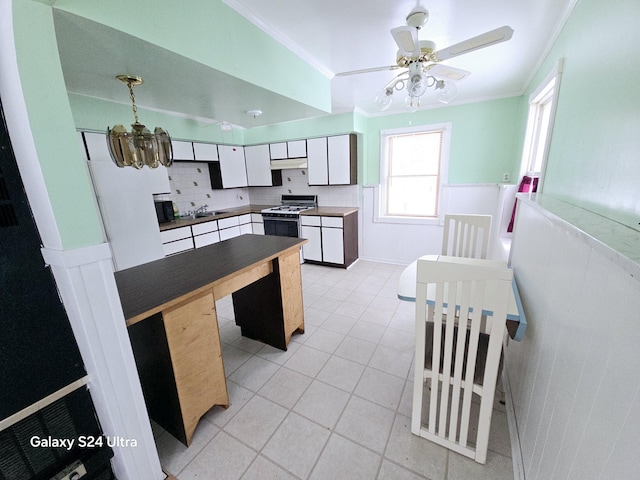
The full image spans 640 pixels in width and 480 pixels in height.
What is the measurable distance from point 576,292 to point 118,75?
2.43m

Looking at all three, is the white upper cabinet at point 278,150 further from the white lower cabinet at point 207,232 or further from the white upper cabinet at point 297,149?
the white lower cabinet at point 207,232

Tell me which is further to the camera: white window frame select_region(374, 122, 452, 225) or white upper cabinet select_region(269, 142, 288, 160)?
white upper cabinet select_region(269, 142, 288, 160)

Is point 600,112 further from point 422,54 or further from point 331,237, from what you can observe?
point 331,237

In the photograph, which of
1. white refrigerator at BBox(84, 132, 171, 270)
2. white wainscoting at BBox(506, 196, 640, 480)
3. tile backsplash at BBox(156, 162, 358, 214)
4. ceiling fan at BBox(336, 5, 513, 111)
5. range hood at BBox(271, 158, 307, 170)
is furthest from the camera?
range hood at BBox(271, 158, 307, 170)

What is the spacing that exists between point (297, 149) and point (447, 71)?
9.03 feet

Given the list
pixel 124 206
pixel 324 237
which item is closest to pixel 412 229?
pixel 324 237

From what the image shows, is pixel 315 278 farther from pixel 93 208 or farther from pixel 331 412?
pixel 93 208

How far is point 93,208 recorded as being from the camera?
958 millimetres

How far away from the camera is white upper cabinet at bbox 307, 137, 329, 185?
407 centimetres

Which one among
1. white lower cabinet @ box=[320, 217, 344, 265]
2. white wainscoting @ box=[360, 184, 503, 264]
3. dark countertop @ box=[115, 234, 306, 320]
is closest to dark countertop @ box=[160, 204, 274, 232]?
white lower cabinet @ box=[320, 217, 344, 265]

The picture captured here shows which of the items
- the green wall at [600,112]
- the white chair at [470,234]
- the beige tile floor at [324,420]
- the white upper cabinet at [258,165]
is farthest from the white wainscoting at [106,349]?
the white upper cabinet at [258,165]

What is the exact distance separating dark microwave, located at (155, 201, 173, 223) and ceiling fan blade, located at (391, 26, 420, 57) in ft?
11.4

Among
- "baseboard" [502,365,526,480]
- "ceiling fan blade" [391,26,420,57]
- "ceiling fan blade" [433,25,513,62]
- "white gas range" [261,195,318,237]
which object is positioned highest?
"ceiling fan blade" [391,26,420,57]

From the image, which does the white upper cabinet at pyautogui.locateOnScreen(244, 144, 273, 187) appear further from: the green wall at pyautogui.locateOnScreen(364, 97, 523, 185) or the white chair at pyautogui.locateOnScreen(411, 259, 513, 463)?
the white chair at pyautogui.locateOnScreen(411, 259, 513, 463)
